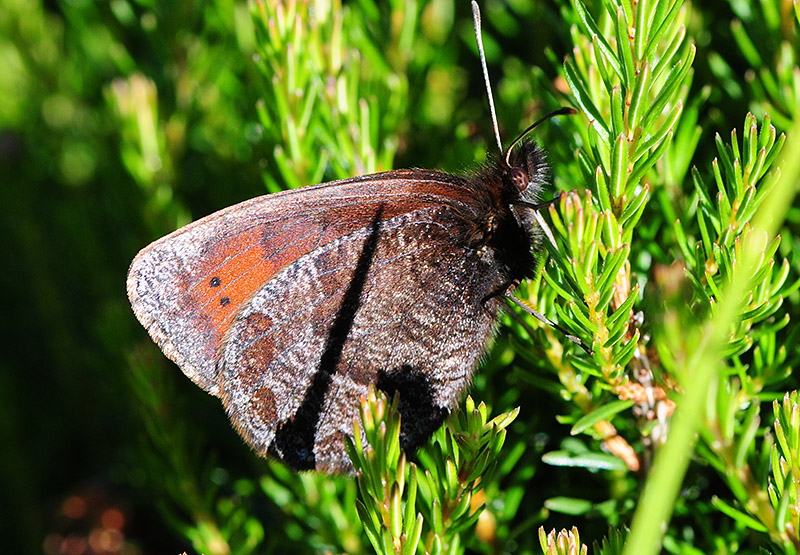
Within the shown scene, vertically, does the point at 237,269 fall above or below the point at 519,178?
below

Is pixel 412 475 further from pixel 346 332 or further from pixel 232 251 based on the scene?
pixel 232 251

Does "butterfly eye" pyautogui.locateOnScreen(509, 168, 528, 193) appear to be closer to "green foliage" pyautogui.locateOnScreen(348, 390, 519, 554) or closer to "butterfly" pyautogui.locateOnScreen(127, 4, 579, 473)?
"butterfly" pyautogui.locateOnScreen(127, 4, 579, 473)

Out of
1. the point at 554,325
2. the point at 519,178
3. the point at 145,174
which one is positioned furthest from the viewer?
the point at 145,174

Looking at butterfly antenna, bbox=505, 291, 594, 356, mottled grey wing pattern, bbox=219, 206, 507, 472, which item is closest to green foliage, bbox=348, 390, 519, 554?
butterfly antenna, bbox=505, 291, 594, 356

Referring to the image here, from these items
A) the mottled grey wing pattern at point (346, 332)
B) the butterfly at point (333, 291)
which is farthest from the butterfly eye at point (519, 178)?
the mottled grey wing pattern at point (346, 332)

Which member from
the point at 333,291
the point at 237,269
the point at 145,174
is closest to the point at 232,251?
the point at 237,269

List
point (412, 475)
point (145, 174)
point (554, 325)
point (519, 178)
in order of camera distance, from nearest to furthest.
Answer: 1. point (412, 475)
2. point (554, 325)
3. point (519, 178)
4. point (145, 174)

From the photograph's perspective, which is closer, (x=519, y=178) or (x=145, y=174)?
(x=519, y=178)
